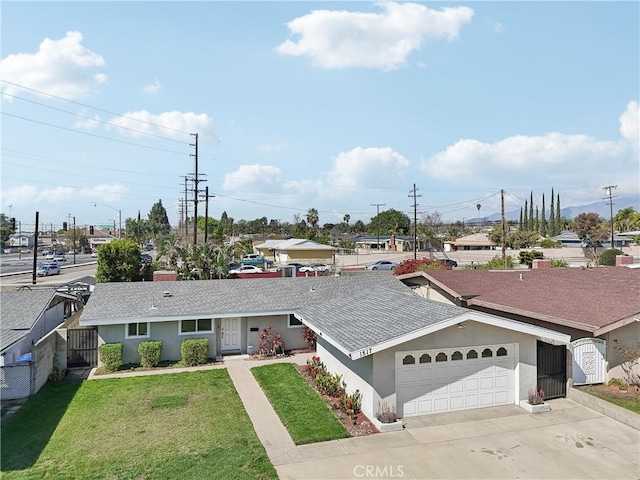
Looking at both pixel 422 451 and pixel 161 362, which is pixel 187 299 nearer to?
pixel 161 362

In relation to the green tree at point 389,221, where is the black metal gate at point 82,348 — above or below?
below

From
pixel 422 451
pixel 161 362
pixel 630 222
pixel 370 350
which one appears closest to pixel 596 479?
pixel 422 451

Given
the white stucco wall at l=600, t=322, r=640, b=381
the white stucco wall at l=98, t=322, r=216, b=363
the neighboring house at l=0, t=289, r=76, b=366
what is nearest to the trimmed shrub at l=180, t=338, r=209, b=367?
the white stucco wall at l=98, t=322, r=216, b=363

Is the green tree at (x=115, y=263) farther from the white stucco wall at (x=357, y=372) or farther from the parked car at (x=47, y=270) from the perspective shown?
the parked car at (x=47, y=270)

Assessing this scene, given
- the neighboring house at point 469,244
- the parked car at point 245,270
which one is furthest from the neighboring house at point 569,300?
the neighboring house at point 469,244

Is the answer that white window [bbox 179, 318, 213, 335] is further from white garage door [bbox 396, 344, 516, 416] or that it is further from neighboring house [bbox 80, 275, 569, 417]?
white garage door [bbox 396, 344, 516, 416]

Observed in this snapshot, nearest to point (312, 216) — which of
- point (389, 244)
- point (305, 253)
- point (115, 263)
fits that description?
point (389, 244)
